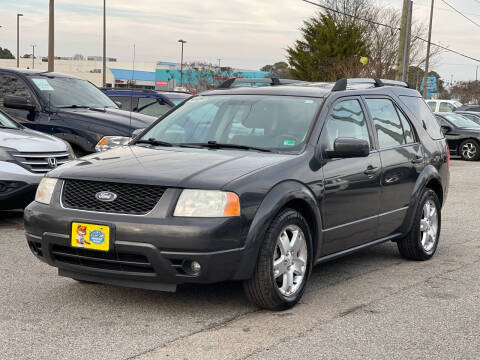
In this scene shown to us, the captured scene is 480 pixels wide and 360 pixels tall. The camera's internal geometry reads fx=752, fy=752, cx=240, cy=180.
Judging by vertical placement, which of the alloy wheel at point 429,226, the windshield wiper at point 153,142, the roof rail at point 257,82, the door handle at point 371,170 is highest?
the roof rail at point 257,82

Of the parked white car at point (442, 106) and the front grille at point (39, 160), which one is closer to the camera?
the front grille at point (39, 160)

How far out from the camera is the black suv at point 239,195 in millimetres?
4738

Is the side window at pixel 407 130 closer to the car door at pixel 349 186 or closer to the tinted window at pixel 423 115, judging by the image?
the tinted window at pixel 423 115

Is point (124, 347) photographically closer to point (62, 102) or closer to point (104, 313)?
point (104, 313)

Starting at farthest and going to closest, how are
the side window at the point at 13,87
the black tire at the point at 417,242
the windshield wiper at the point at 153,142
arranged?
the side window at the point at 13,87 → the black tire at the point at 417,242 → the windshield wiper at the point at 153,142

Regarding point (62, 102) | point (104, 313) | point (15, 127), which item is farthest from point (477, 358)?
point (62, 102)

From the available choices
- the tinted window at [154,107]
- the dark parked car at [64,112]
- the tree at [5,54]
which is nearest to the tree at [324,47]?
the tinted window at [154,107]

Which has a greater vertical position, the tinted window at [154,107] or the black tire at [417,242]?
the tinted window at [154,107]

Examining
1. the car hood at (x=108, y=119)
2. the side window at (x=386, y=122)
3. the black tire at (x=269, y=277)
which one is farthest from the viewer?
the car hood at (x=108, y=119)

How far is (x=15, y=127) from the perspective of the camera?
365 inches

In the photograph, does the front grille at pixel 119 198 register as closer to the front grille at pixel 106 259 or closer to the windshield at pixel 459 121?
the front grille at pixel 106 259

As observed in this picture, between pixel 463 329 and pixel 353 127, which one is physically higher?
pixel 353 127

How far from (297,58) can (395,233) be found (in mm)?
41605

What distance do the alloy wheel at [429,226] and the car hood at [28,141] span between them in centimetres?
424
